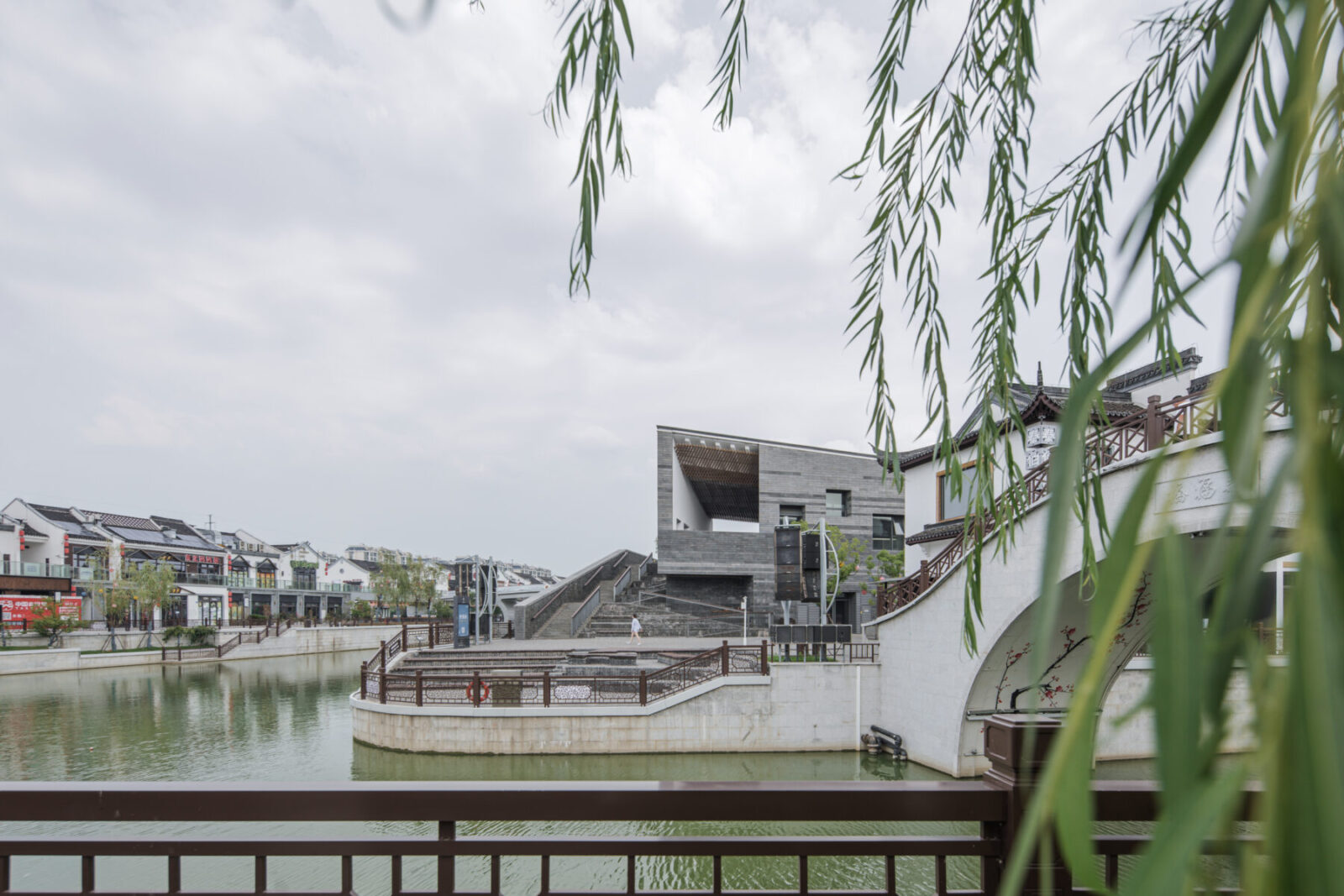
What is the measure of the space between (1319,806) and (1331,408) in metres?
0.32

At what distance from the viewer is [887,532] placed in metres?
23.4

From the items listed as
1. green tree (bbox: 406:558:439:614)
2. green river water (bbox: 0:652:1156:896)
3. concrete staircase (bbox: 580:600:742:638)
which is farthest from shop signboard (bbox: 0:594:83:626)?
concrete staircase (bbox: 580:600:742:638)

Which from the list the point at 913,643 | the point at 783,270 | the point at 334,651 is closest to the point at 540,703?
the point at 913,643

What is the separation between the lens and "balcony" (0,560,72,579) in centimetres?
3070

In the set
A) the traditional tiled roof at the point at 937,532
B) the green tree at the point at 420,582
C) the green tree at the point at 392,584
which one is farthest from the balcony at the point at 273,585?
the traditional tiled roof at the point at 937,532

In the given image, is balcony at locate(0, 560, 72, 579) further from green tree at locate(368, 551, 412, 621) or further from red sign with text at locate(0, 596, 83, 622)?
green tree at locate(368, 551, 412, 621)

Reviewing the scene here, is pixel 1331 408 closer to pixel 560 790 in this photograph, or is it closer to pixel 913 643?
pixel 560 790

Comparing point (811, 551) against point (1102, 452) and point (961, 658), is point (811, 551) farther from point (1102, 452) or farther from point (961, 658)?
point (1102, 452)

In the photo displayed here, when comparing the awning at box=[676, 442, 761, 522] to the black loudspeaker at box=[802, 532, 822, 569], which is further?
the awning at box=[676, 442, 761, 522]

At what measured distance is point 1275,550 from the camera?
0.46 m

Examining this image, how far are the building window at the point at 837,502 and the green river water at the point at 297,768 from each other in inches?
487

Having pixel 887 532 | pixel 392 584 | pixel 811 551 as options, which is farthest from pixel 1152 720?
pixel 392 584

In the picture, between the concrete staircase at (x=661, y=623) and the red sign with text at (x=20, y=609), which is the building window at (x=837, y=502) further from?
the red sign with text at (x=20, y=609)

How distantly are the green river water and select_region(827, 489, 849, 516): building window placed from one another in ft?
40.6
